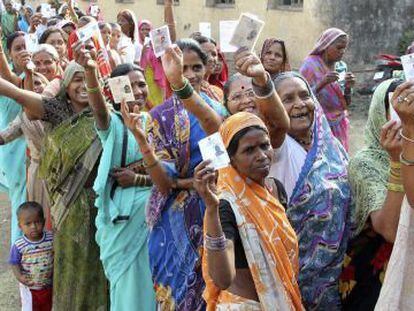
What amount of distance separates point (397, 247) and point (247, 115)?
89cm

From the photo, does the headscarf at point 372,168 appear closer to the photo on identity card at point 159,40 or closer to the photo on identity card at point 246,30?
the photo on identity card at point 246,30

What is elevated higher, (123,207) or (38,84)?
(38,84)

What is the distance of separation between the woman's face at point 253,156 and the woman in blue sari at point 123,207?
120 centimetres

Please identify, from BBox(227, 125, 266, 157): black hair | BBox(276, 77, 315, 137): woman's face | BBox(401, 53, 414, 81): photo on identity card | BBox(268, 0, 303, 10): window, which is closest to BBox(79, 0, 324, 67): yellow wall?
BBox(268, 0, 303, 10): window

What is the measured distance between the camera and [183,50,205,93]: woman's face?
13.0 ft

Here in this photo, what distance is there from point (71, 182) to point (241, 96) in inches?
52.2

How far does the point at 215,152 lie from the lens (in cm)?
263

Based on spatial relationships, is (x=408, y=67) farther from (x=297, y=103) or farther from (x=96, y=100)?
(x=96, y=100)

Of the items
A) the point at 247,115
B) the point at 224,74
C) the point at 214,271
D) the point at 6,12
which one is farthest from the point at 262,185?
the point at 6,12

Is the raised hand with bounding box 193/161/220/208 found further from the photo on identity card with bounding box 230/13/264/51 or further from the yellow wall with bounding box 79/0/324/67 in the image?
the yellow wall with bounding box 79/0/324/67

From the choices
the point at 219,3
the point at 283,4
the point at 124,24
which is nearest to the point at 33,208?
the point at 124,24

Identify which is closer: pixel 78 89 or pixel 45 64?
pixel 78 89

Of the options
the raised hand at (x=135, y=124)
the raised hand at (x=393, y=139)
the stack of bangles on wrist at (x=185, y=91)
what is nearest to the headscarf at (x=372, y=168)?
the raised hand at (x=393, y=139)

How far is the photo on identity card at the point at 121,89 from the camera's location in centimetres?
385
